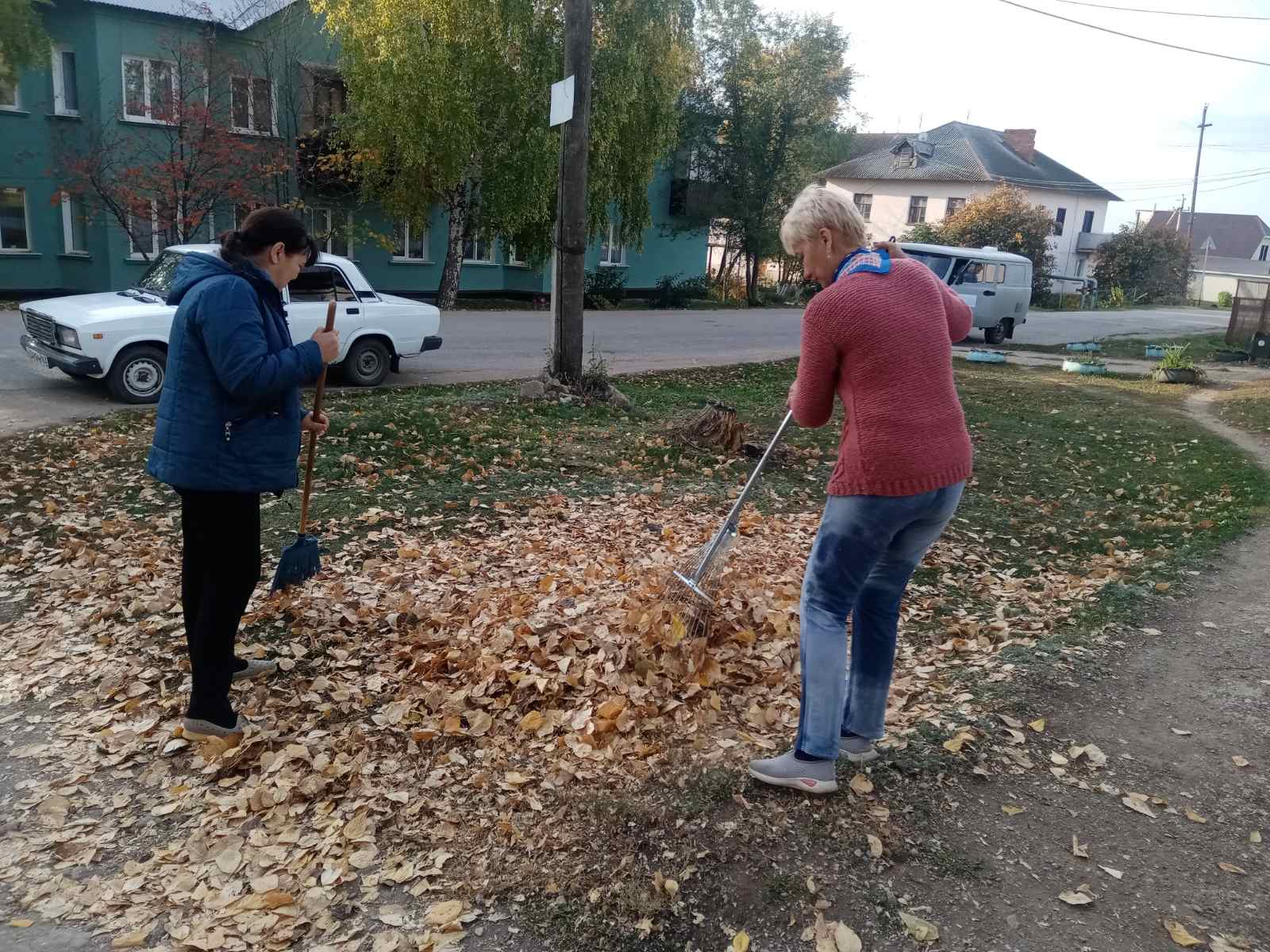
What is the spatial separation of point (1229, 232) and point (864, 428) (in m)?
113

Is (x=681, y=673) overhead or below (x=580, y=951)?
overhead

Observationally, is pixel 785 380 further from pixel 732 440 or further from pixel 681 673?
pixel 681 673

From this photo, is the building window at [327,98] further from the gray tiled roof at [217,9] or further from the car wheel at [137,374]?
the car wheel at [137,374]


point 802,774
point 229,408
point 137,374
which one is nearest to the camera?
point 802,774

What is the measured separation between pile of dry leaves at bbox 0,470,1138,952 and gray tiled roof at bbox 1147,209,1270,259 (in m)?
103

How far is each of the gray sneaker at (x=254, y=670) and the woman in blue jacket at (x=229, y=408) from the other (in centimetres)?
48

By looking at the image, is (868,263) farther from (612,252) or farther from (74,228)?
(612,252)

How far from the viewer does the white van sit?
79.2ft

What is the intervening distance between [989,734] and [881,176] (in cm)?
5803

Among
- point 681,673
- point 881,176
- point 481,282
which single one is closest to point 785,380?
point 681,673

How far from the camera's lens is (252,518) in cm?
367

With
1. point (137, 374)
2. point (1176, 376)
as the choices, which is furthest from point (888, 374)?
point (1176, 376)

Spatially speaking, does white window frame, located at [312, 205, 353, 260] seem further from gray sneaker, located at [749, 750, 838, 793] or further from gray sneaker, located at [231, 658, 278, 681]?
gray sneaker, located at [749, 750, 838, 793]

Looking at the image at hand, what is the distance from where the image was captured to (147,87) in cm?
2280
